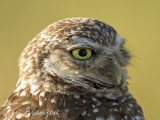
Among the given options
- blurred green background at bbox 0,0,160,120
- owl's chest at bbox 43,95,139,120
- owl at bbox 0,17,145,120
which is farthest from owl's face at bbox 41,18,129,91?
blurred green background at bbox 0,0,160,120

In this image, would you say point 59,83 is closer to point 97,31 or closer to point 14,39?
point 97,31

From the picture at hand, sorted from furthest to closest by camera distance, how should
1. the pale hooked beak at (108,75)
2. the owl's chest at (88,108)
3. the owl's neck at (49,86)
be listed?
the pale hooked beak at (108,75) < the owl's neck at (49,86) < the owl's chest at (88,108)

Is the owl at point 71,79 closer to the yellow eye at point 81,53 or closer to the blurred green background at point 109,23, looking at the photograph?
the yellow eye at point 81,53

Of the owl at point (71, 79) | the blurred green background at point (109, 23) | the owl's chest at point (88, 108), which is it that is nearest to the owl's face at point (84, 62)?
the owl at point (71, 79)

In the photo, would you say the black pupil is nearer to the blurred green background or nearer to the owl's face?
the owl's face

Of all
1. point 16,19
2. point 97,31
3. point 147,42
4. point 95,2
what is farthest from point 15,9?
point 97,31

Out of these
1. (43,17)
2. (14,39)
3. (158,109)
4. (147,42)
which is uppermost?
(43,17)

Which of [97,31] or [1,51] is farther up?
[1,51]
